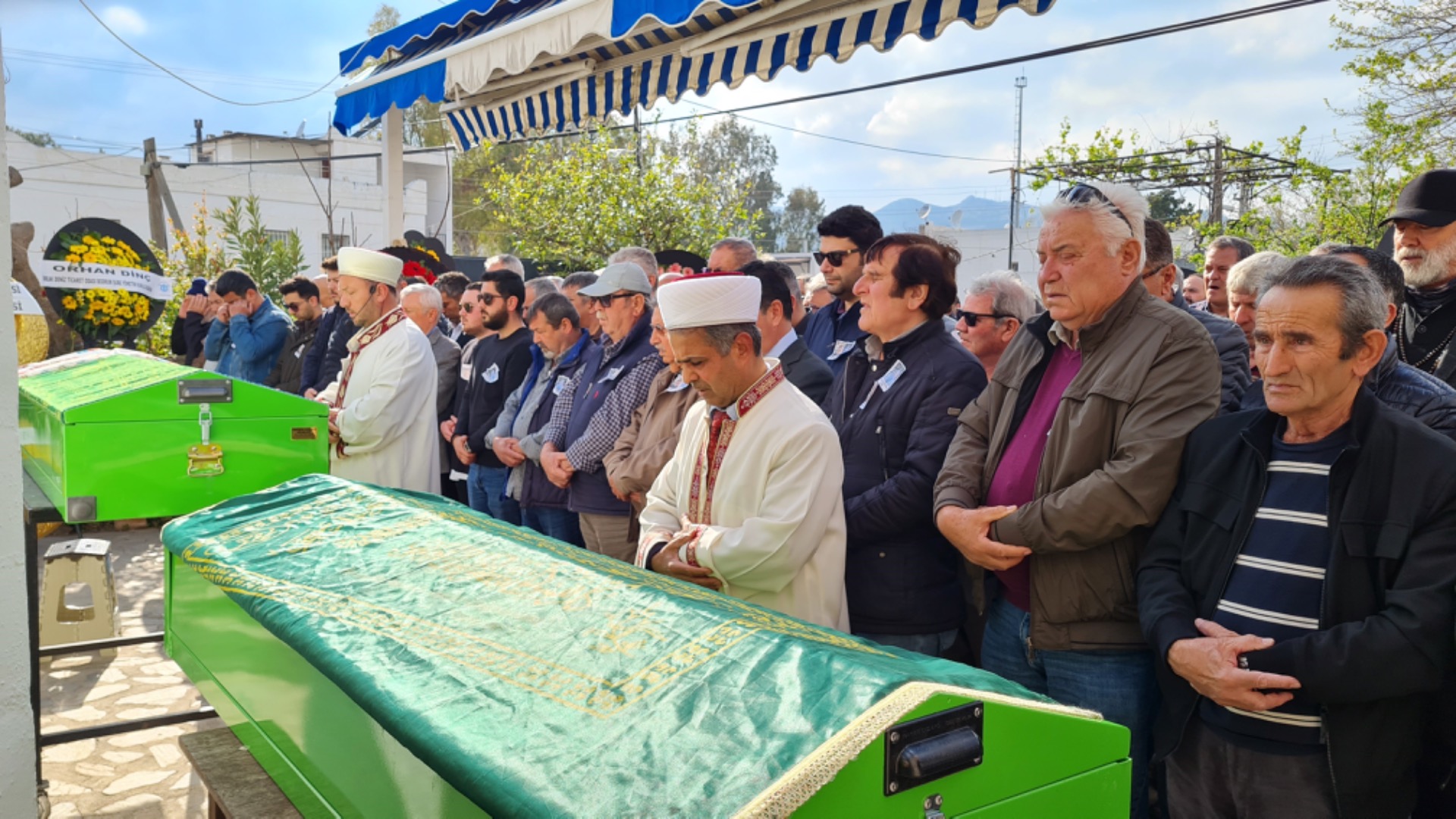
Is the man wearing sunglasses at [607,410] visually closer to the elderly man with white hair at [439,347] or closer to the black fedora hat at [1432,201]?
the elderly man with white hair at [439,347]

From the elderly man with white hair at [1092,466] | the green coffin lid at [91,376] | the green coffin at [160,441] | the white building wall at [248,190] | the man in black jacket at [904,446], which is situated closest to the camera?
the elderly man with white hair at [1092,466]

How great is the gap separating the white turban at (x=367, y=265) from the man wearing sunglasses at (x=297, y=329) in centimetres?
311

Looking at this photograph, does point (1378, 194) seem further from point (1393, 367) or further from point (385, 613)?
point (385, 613)

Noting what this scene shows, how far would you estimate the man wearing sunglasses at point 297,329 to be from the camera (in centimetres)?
826

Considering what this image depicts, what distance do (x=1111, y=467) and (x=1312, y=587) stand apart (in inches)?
20.0

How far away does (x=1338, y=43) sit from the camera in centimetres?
1213

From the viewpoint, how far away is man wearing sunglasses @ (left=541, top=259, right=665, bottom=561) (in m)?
4.55

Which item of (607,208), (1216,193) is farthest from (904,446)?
(1216,193)

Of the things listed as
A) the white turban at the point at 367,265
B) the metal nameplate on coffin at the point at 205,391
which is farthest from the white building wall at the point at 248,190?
the metal nameplate on coffin at the point at 205,391

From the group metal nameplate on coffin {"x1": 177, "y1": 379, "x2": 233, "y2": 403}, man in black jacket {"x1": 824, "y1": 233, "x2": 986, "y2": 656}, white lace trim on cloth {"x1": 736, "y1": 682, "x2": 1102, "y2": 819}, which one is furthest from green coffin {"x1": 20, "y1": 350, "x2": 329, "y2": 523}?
white lace trim on cloth {"x1": 736, "y1": 682, "x2": 1102, "y2": 819}

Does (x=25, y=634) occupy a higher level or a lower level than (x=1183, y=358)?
lower

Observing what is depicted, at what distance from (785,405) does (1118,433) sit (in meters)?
0.85

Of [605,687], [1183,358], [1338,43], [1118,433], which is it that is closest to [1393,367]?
[1183,358]

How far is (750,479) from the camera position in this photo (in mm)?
2789
